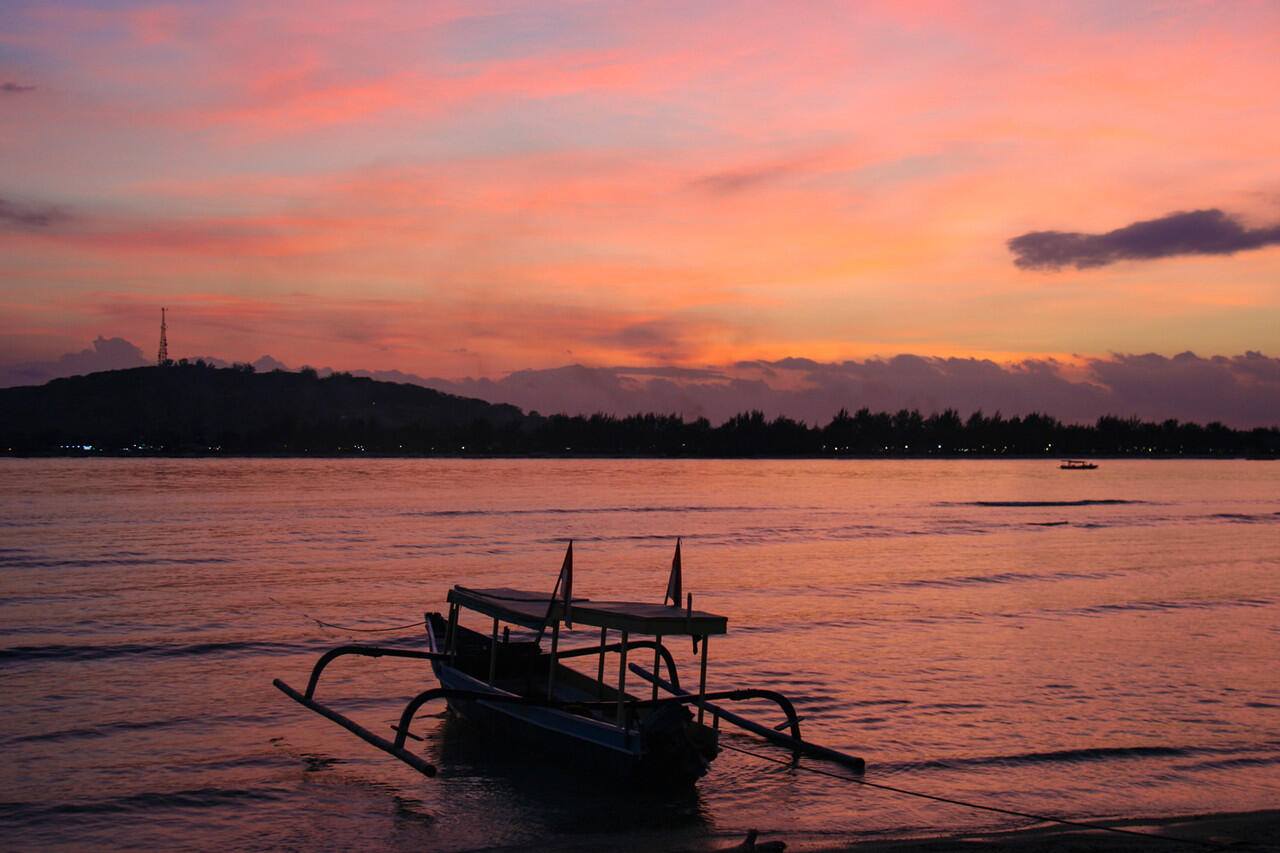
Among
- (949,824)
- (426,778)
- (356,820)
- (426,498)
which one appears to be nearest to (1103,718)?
(949,824)

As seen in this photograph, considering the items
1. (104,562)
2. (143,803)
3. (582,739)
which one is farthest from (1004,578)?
(104,562)

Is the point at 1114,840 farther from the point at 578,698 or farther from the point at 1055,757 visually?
the point at 578,698

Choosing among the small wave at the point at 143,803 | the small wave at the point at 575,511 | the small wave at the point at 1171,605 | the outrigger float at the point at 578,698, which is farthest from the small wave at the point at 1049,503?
the small wave at the point at 143,803

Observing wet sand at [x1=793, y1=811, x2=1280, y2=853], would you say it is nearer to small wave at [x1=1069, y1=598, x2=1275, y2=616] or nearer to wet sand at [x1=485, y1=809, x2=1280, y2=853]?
wet sand at [x1=485, y1=809, x2=1280, y2=853]

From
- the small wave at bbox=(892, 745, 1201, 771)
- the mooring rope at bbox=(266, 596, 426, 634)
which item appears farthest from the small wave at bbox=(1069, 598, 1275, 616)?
the mooring rope at bbox=(266, 596, 426, 634)

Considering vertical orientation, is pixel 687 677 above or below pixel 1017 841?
below

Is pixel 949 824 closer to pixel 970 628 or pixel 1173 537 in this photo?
pixel 970 628

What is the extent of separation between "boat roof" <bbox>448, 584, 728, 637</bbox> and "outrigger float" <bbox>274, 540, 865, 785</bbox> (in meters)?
0.02

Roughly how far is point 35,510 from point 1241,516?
323 feet

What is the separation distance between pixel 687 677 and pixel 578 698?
619cm

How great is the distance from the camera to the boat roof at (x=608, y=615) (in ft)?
44.9

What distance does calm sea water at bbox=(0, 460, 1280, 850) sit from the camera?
13.6 metres

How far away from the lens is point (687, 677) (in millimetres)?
22312

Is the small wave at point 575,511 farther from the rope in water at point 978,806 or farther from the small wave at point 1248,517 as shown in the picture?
the rope in water at point 978,806
